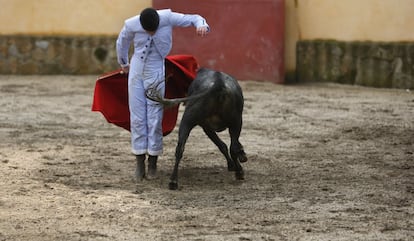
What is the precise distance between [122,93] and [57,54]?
21.1 feet

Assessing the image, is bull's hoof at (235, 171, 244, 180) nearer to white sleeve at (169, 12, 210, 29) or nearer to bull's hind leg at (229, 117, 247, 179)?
bull's hind leg at (229, 117, 247, 179)

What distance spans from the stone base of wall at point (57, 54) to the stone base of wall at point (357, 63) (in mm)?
2722

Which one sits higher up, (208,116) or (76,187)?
(208,116)

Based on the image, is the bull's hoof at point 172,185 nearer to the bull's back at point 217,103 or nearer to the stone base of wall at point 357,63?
the bull's back at point 217,103

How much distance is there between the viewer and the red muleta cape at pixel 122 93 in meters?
8.49

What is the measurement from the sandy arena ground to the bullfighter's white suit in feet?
1.21

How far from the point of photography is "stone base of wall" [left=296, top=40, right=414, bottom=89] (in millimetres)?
13305

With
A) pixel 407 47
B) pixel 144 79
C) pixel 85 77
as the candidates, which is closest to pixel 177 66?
pixel 144 79

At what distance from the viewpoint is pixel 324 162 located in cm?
902

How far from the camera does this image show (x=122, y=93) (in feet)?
28.3

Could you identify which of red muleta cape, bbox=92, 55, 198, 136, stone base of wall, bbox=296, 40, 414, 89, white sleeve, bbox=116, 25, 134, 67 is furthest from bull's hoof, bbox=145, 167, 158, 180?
stone base of wall, bbox=296, 40, 414, 89

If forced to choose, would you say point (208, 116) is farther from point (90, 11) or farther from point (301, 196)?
point (90, 11)

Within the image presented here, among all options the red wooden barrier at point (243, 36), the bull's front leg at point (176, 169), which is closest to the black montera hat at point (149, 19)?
the bull's front leg at point (176, 169)

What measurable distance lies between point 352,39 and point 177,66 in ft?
18.9
